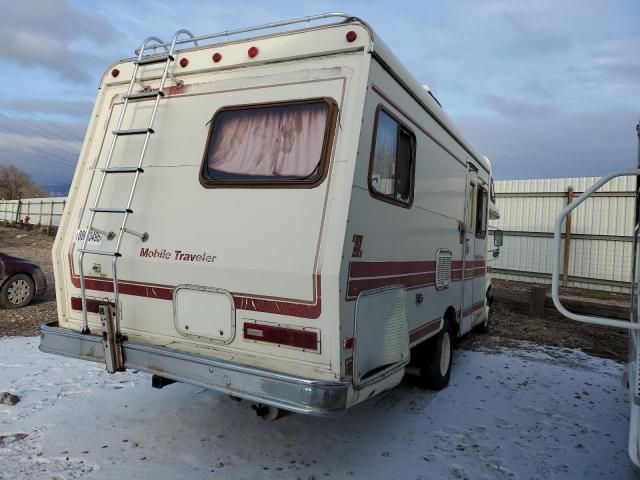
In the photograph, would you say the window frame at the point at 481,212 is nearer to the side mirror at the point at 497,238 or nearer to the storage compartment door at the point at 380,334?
the side mirror at the point at 497,238

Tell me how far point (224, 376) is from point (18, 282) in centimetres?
707

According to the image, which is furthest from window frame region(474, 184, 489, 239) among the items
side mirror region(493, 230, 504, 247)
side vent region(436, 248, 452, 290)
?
side vent region(436, 248, 452, 290)

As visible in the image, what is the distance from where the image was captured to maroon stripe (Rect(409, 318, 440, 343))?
158 inches

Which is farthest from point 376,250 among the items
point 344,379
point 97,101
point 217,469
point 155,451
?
point 97,101

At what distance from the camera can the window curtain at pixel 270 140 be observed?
3201mm

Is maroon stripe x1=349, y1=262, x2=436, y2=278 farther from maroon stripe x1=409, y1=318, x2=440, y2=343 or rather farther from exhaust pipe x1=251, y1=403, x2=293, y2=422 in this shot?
exhaust pipe x1=251, y1=403, x2=293, y2=422

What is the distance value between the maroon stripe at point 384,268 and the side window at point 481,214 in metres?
2.31

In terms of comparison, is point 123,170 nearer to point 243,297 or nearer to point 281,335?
point 243,297

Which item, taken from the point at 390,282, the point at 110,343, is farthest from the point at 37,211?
the point at 390,282

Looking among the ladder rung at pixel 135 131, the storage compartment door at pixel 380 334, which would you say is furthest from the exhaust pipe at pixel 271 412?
the ladder rung at pixel 135 131

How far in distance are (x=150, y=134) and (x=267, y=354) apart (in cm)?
192

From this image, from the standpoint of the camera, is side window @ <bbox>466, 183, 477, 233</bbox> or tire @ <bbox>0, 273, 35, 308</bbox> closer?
side window @ <bbox>466, 183, 477, 233</bbox>

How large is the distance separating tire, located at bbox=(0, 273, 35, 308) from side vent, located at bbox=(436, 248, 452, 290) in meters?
7.28

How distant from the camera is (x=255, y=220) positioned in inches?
126
